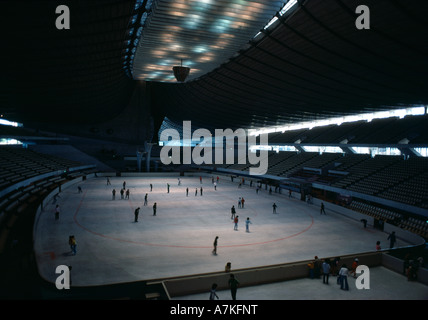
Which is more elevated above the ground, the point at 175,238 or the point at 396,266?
the point at 175,238

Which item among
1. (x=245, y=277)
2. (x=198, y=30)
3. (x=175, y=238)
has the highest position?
(x=198, y=30)

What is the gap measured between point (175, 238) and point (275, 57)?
16.9 meters

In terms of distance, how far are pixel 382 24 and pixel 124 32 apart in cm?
1561

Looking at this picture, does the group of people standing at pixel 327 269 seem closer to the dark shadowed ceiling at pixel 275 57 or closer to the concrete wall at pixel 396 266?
the concrete wall at pixel 396 266

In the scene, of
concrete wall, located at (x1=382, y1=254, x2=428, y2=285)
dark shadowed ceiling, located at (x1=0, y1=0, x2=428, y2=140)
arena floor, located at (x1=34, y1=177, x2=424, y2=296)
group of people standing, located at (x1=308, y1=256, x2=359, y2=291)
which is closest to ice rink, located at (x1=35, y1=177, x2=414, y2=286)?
arena floor, located at (x1=34, y1=177, x2=424, y2=296)

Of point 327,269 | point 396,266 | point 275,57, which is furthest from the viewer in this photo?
point 275,57

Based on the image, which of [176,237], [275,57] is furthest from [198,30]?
[176,237]

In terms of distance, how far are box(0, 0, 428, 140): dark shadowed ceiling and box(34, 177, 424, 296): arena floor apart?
10774 mm

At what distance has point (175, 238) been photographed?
1866cm

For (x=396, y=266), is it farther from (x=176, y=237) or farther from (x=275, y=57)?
(x=275, y=57)

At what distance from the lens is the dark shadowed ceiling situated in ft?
47.9

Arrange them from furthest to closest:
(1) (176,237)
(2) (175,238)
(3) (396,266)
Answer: (1) (176,237) → (2) (175,238) → (3) (396,266)

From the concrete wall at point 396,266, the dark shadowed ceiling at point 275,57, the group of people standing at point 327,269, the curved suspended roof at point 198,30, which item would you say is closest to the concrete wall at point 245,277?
the group of people standing at point 327,269
